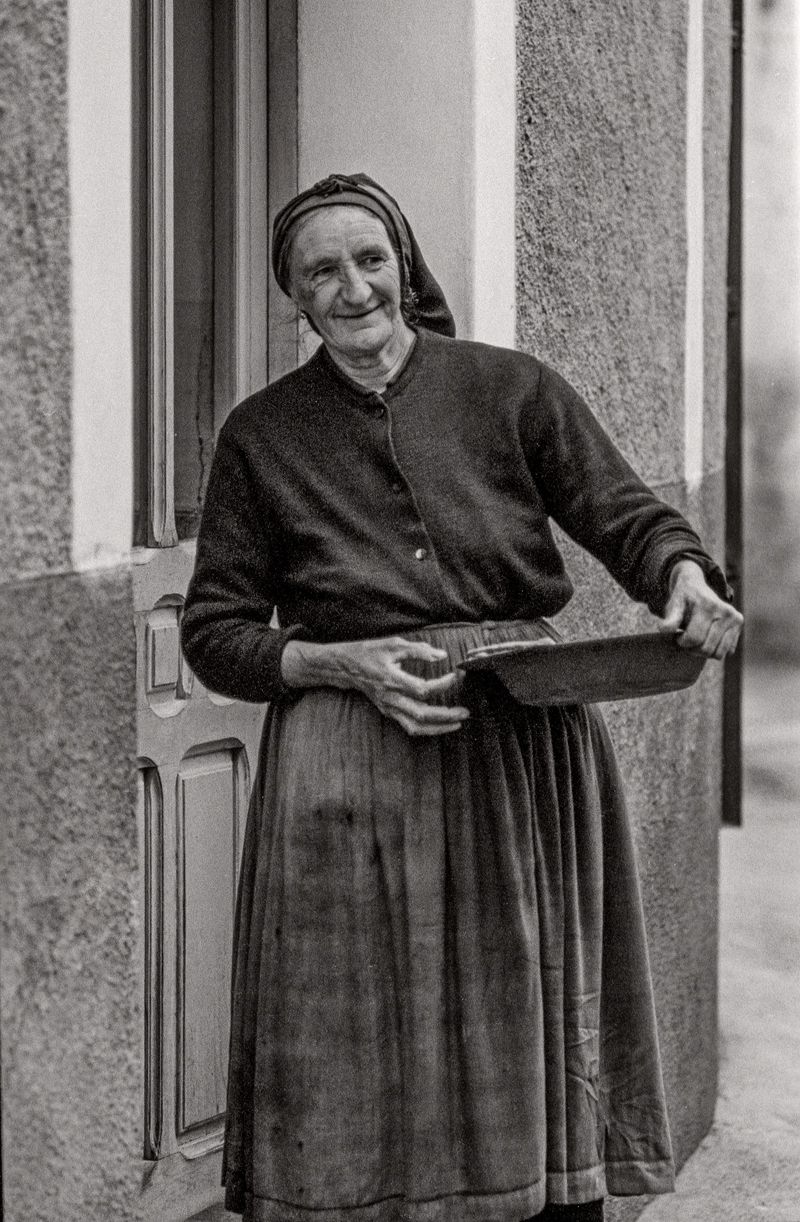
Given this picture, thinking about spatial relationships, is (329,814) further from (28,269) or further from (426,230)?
(426,230)

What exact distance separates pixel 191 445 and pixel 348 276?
3.45 feet

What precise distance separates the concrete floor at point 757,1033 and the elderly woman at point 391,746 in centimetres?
220

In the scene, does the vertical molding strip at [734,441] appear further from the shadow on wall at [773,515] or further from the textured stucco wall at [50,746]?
the shadow on wall at [773,515]

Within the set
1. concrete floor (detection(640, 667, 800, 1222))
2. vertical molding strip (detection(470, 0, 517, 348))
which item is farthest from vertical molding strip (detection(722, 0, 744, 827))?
vertical molding strip (detection(470, 0, 517, 348))

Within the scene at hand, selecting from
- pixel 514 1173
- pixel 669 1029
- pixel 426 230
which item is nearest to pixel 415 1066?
pixel 514 1173

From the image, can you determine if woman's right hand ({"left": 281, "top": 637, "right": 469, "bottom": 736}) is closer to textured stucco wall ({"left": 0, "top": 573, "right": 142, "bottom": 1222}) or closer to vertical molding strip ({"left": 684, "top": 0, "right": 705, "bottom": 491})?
textured stucco wall ({"left": 0, "top": 573, "right": 142, "bottom": 1222})

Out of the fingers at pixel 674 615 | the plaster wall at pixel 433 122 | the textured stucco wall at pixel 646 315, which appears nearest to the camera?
the fingers at pixel 674 615

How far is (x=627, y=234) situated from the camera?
471 cm

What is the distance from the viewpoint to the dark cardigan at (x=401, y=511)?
9.94 feet

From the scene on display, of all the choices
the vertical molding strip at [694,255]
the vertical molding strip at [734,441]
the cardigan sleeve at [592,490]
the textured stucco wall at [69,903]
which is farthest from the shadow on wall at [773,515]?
the textured stucco wall at [69,903]

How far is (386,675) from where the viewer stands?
2.90 metres

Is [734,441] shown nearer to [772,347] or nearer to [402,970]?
[402,970]

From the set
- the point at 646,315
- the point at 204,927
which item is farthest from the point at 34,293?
the point at 646,315

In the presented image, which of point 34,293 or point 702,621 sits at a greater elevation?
point 34,293
